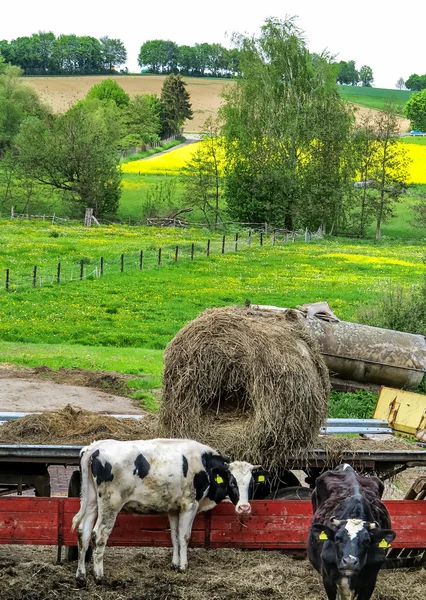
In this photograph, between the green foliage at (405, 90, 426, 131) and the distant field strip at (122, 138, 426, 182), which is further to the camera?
the green foliage at (405, 90, 426, 131)

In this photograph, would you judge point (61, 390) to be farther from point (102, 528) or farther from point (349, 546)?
point (349, 546)

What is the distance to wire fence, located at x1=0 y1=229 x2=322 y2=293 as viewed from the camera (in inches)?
1527

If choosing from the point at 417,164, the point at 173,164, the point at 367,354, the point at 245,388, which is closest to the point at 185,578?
the point at 245,388

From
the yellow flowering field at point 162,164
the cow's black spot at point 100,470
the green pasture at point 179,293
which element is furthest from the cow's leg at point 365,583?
the yellow flowering field at point 162,164

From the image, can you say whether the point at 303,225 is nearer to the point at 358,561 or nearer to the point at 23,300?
the point at 23,300

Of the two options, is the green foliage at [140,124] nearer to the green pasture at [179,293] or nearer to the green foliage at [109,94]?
the green foliage at [109,94]

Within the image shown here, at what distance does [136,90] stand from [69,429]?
13950cm

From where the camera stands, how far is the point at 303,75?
7138cm

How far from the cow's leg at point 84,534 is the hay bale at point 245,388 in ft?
6.69

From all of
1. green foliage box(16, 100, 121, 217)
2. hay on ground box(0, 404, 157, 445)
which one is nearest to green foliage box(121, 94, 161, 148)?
green foliage box(16, 100, 121, 217)

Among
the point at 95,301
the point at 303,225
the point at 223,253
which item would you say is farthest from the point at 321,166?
the point at 95,301

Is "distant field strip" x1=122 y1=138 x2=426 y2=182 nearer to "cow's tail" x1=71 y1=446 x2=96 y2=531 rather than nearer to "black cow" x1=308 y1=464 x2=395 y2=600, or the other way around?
"cow's tail" x1=71 y1=446 x2=96 y2=531

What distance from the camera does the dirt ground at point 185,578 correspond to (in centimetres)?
1114

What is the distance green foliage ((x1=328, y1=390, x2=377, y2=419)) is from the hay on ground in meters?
8.06
